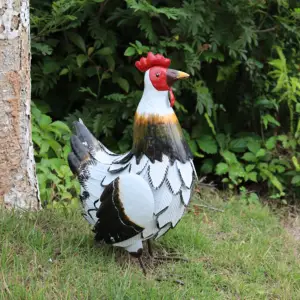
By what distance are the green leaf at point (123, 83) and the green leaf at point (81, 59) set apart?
1.08ft

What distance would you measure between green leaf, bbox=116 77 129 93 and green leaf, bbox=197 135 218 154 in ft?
2.81

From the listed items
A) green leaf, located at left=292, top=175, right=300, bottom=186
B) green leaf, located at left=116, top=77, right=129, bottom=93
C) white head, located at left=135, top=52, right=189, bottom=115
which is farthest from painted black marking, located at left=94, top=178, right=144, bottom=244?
green leaf, located at left=292, top=175, right=300, bottom=186

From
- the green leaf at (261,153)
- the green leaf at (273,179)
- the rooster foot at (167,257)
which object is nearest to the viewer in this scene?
the rooster foot at (167,257)

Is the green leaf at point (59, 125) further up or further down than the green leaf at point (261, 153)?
further up

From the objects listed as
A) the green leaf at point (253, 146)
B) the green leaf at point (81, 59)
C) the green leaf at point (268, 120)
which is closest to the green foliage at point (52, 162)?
the green leaf at point (81, 59)

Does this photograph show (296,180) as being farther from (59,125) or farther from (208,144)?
Result: (59,125)

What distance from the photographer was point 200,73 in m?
5.16

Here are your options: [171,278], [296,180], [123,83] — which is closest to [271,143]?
[296,180]

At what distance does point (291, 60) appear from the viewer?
545 centimetres

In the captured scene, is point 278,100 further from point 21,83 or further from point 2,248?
point 2,248

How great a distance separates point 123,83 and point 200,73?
85 cm

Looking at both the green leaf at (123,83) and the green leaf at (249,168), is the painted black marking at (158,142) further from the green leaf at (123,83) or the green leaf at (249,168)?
the green leaf at (249,168)

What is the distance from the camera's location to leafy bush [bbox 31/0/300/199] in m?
4.62

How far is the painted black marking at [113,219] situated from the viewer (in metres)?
2.89
